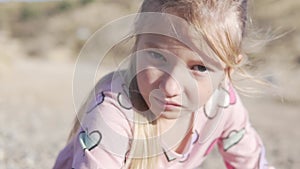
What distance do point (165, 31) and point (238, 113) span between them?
65 cm

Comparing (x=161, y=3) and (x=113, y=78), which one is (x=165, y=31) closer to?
(x=161, y=3)

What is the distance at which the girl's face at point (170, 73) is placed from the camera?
1917 mm

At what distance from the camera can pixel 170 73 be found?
6.24 ft

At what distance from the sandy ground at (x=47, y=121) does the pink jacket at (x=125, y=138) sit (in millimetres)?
1252

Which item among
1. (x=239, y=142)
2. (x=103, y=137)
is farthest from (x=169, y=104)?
(x=239, y=142)

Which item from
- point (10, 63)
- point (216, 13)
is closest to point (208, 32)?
point (216, 13)

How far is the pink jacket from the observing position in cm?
199

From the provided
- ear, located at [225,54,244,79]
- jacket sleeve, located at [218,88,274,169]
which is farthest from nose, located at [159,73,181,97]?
jacket sleeve, located at [218,88,274,169]

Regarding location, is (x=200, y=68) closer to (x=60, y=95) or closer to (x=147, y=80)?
(x=147, y=80)

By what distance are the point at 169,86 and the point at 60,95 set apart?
736cm

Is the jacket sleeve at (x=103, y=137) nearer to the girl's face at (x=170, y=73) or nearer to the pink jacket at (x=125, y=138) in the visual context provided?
the pink jacket at (x=125, y=138)

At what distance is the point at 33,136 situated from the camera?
5.19m

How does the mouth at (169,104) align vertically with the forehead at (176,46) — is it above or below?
below

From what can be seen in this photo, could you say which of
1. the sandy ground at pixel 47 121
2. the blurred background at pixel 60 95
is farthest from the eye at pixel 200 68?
the sandy ground at pixel 47 121
